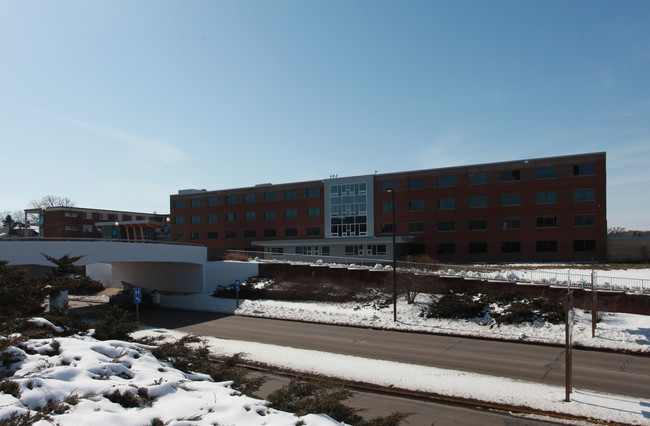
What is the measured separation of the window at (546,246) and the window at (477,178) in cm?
975

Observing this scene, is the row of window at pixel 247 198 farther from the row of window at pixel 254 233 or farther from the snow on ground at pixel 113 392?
the snow on ground at pixel 113 392

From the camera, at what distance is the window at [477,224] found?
54.6 m

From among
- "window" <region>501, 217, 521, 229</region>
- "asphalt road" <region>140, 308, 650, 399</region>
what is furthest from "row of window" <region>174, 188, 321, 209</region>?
"asphalt road" <region>140, 308, 650, 399</region>

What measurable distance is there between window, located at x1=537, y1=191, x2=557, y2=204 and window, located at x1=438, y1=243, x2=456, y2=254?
442 inches

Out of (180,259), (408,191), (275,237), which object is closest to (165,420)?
(180,259)

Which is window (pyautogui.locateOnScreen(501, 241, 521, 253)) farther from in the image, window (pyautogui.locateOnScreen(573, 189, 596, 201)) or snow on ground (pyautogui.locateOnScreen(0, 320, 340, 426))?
snow on ground (pyautogui.locateOnScreen(0, 320, 340, 426))

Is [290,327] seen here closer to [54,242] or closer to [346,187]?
[54,242]

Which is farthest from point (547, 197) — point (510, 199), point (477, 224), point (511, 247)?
point (477, 224)

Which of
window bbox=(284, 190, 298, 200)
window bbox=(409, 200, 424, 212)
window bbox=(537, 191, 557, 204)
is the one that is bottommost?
window bbox=(409, 200, 424, 212)

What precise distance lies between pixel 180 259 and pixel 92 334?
2925cm

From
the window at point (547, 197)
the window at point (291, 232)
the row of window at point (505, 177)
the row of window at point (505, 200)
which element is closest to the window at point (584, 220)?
the row of window at point (505, 200)

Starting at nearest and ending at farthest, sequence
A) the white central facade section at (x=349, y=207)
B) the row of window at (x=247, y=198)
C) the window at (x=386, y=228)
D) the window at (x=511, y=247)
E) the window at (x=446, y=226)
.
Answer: the window at (x=511, y=247) → the window at (x=446, y=226) → the window at (x=386, y=228) → the white central facade section at (x=349, y=207) → the row of window at (x=247, y=198)

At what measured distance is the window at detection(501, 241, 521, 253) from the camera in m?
52.9

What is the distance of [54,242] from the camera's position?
2720 cm
